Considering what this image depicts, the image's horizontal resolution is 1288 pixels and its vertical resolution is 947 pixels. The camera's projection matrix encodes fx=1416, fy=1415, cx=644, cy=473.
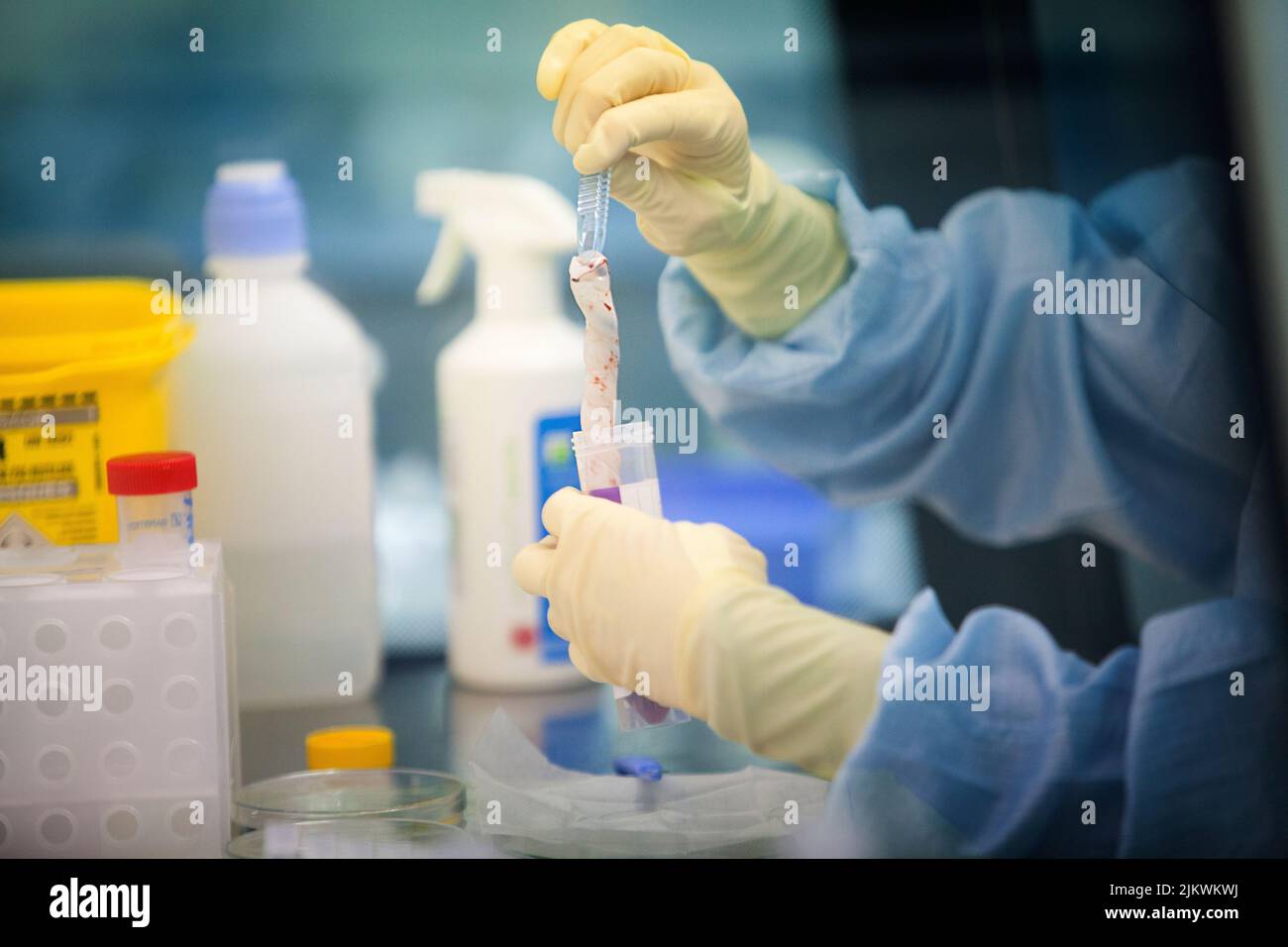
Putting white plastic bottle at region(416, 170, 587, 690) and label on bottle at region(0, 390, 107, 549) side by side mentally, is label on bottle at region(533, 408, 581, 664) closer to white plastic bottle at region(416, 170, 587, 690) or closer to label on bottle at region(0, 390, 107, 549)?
white plastic bottle at region(416, 170, 587, 690)

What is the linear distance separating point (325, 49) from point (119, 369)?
33cm

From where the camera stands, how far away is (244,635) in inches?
45.4

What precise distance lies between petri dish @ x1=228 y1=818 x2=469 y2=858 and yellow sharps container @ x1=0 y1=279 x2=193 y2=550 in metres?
0.27

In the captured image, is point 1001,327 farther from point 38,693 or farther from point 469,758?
point 38,693

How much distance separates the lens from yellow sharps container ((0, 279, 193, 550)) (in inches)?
40.9

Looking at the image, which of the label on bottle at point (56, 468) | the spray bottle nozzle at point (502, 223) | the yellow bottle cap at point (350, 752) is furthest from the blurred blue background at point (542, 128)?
the yellow bottle cap at point (350, 752)

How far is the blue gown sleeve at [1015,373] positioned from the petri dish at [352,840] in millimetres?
446

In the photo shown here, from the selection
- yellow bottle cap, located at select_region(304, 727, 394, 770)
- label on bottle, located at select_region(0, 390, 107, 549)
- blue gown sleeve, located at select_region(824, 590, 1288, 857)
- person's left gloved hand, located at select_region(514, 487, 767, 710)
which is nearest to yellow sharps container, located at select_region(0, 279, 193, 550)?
label on bottle, located at select_region(0, 390, 107, 549)

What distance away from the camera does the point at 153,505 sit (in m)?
0.95

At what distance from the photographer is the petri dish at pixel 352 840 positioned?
36.4 inches

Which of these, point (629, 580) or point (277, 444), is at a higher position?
point (277, 444)

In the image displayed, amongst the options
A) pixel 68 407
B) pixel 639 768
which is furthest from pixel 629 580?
pixel 68 407

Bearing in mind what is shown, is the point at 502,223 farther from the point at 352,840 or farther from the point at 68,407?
the point at 352,840

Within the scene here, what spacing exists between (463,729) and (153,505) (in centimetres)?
32
